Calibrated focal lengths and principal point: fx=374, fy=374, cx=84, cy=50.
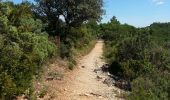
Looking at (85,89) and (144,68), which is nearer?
(85,89)

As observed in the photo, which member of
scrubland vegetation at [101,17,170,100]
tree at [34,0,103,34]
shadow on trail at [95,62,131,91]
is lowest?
shadow on trail at [95,62,131,91]

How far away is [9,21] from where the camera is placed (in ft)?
50.3

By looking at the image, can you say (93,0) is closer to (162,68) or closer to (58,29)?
(58,29)

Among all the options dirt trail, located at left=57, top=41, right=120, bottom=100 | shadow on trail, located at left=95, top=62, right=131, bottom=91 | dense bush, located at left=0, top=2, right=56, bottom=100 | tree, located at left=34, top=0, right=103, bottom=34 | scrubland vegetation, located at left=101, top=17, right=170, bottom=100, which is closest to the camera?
dense bush, located at left=0, top=2, right=56, bottom=100

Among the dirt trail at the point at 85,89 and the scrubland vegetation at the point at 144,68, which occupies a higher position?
the scrubland vegetation at the point at 144,68

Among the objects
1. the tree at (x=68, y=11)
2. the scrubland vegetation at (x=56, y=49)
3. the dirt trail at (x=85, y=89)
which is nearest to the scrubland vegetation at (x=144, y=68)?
the scrubland vegetation at (x=56, y=49)

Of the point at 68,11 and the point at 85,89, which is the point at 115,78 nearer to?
the point at 85,89

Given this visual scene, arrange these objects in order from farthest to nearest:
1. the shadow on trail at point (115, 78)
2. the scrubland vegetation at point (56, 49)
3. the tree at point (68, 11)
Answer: the tree at point (68, 11) < the shadow on trail at point (115, 78) < the scrubland vegetation at point (56, 49)

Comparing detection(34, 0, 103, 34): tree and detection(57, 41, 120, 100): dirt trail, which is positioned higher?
detection(34, 0, 103, 34): tree

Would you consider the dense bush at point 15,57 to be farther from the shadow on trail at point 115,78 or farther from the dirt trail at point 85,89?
the shadow on trail at point 115,78

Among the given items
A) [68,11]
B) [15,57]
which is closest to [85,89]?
[15,57]

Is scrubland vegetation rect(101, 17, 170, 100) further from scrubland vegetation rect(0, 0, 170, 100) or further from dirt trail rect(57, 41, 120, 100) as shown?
dirt trail rect(57, 41, 120, 100)

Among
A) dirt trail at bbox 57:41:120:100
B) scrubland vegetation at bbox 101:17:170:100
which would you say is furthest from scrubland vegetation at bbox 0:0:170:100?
dirt trail at bbox 57:41:120:100

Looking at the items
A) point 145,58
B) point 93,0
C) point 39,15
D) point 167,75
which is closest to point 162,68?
point 145,58
